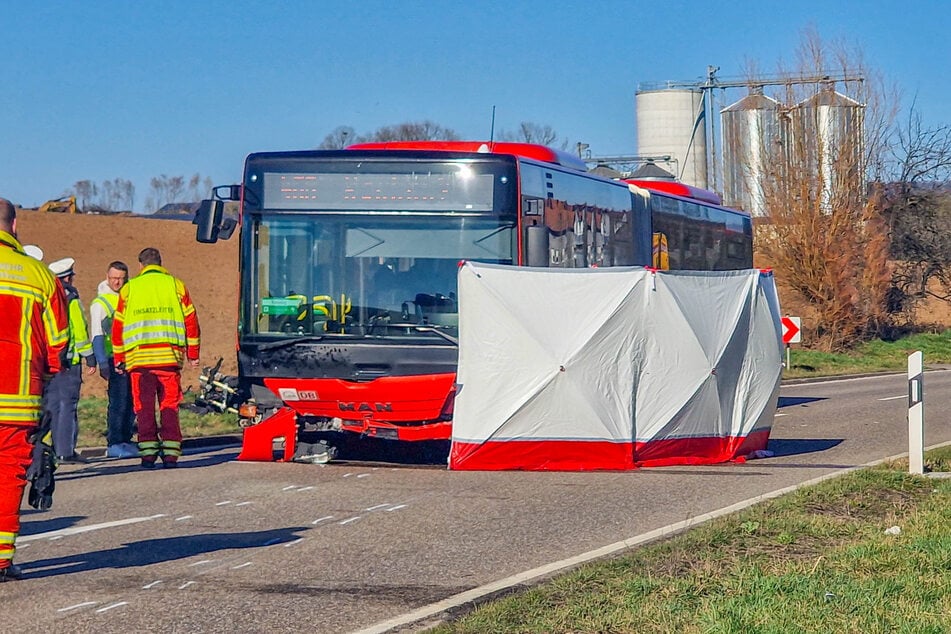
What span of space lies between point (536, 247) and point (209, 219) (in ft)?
10.3

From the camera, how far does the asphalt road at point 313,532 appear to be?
255 inches

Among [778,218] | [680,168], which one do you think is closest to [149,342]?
[778,218]


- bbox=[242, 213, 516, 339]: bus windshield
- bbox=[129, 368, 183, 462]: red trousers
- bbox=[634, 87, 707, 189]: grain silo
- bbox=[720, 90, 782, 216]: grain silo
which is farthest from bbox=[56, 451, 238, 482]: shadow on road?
bbox=[634, 87, 707, 189]: grain silo

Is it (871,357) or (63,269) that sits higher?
(63,269)

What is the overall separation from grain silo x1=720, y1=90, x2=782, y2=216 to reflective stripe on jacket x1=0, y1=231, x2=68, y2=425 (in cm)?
3303

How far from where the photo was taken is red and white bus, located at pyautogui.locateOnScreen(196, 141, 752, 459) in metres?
12.2

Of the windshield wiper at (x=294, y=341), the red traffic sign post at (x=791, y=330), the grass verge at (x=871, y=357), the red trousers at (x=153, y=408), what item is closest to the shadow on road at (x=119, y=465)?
the red trousers at (x=153, y=408)

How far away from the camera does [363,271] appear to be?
12453mm

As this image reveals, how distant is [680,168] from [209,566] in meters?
56.0

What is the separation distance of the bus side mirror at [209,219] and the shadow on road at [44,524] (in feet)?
12.6

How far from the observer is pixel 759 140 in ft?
132

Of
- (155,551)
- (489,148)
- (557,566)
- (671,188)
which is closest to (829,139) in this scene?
(671,188)

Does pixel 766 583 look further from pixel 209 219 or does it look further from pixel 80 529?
pixel 209 219

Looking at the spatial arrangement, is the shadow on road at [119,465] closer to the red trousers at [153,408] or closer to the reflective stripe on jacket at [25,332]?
the red trousers at [153,408]
